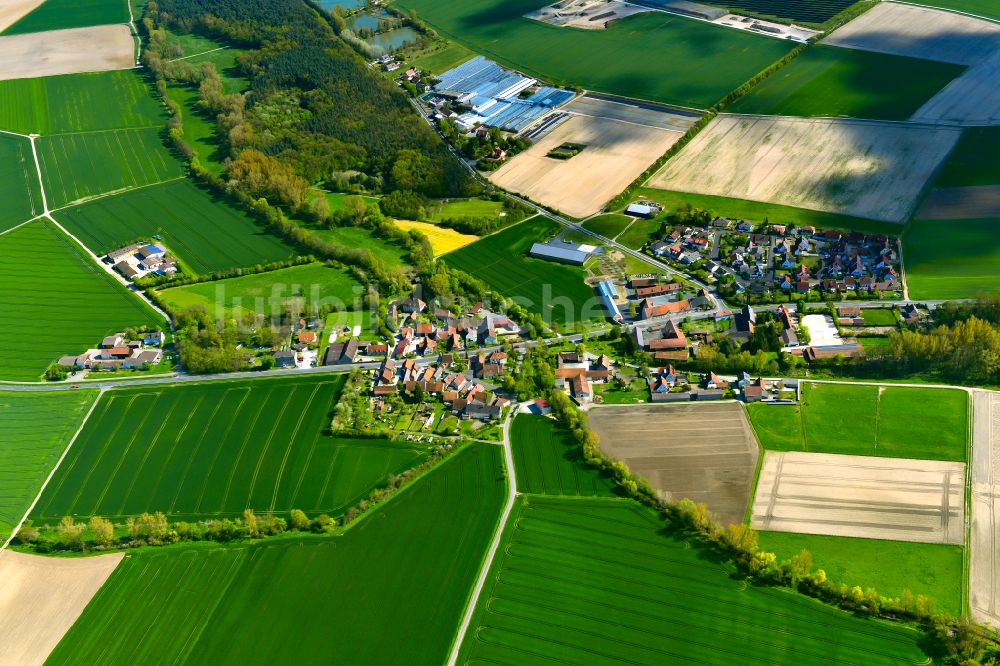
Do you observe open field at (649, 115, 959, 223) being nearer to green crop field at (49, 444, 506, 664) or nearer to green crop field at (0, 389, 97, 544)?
green crop field at (49, 444, 506, 664)

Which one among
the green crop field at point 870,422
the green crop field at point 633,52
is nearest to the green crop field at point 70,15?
the green crop field at point 633,52

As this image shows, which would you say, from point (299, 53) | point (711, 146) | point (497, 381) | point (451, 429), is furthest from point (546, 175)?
point (299, 53)

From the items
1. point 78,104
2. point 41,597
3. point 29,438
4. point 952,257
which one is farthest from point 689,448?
point 78,104

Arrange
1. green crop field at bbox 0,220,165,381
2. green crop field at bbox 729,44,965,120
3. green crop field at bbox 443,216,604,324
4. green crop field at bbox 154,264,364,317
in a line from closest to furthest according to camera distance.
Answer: green crop field at bbox 0,220,165,381, green crop field at bbox 443,216,604,324, green crop field at bbox 154,264,364,317, green crop field at bbox 729,44,965,120

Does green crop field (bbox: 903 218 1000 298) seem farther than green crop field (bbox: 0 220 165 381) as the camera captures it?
No

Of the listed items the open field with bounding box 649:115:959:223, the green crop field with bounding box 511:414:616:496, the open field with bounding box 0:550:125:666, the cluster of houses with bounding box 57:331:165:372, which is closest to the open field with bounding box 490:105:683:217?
the open field with bounding box 649:115:959:223

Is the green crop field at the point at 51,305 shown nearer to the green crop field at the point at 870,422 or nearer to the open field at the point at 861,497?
the green crop field at the point at 870,422

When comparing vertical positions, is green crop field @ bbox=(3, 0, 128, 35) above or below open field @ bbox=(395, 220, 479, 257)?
above
